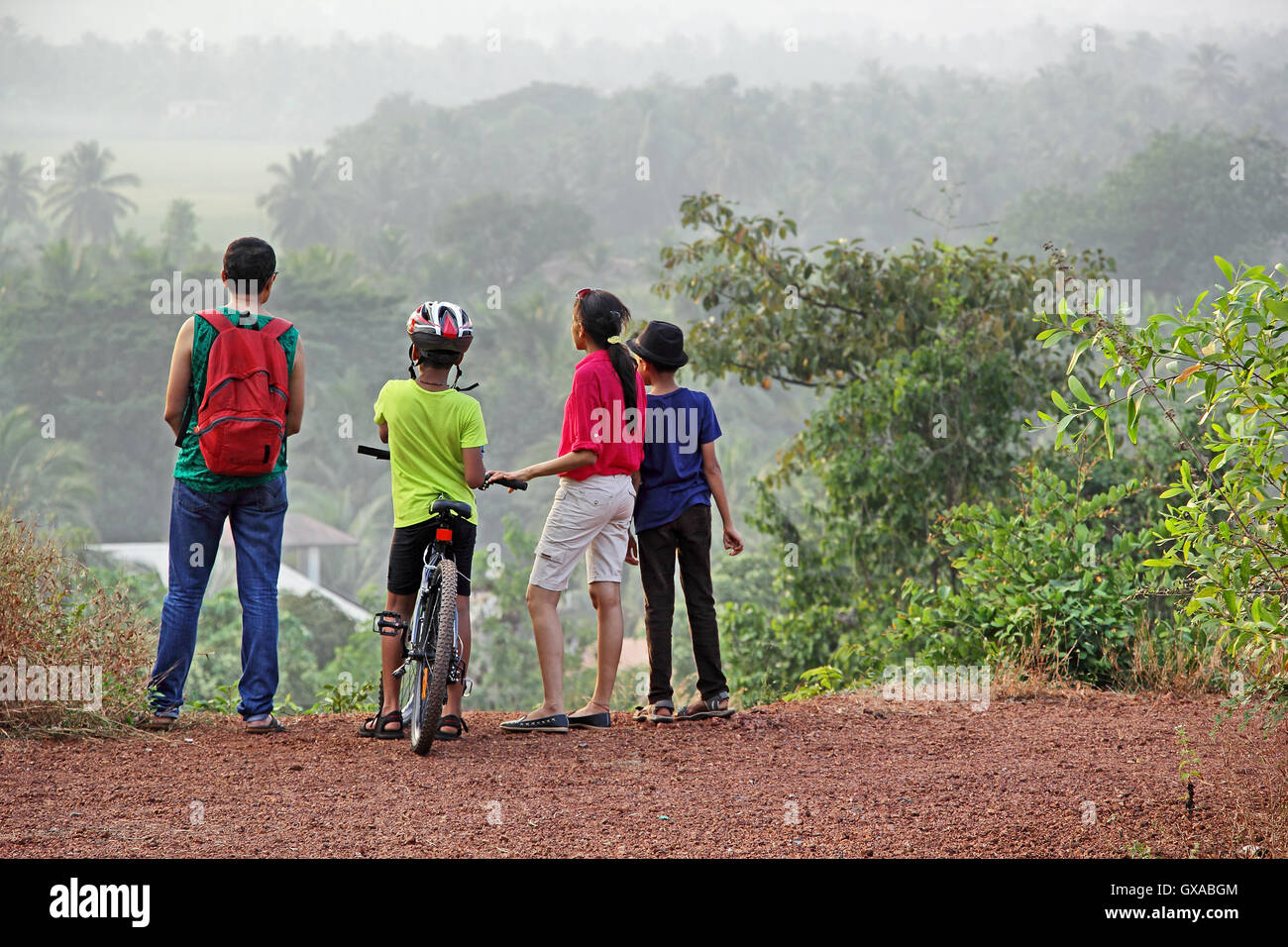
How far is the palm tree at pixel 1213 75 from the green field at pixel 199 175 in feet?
175

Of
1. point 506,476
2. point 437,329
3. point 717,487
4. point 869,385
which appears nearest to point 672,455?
point 717,487

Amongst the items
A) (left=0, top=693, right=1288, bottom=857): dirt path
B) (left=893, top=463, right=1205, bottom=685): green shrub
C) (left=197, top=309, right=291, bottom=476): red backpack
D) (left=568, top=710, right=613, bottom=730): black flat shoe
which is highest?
(left=197, top=309, right=291, bottom=476): red backpack

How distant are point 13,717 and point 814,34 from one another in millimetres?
136030

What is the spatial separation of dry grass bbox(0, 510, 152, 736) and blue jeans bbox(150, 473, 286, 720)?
19 centimetres

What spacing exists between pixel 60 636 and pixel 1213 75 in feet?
275

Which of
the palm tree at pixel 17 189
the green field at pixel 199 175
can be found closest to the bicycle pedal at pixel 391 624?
the green field at pixel 199 175

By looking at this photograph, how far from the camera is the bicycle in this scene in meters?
4.28

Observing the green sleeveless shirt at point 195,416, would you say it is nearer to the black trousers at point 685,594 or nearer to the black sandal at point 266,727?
the black sandal at point 266,727

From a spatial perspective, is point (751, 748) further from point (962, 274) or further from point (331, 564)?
point (331, 564)

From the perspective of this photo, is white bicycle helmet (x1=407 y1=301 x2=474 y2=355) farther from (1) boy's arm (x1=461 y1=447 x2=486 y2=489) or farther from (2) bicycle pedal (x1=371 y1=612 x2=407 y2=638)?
(2) bicycle pedal (x1=371 y1=612 x2=407 y2=638)

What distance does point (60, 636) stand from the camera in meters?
4.81

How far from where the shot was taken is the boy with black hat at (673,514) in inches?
196

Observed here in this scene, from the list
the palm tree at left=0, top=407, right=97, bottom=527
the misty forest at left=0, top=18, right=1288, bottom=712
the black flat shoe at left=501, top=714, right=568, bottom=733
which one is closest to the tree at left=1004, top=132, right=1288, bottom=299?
the misty forest at left=0, top=18, right=1288, bottom=712

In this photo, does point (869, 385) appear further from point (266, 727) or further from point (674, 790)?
point (674, 790)
